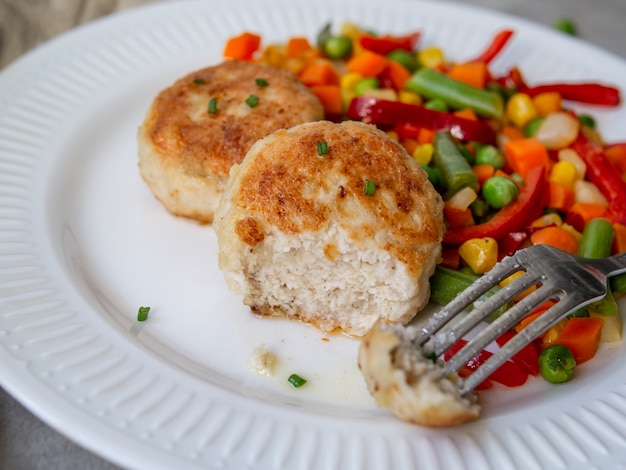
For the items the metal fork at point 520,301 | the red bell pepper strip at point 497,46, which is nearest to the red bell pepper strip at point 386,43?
the red bell pepper strip at point 497,46

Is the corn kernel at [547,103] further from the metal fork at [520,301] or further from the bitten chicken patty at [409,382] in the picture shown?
the bitten chicken patty at [409,382]

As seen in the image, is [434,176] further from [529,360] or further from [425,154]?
[529,360]

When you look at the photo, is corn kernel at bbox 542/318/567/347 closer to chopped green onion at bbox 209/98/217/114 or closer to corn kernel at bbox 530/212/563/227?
corn kernel at bbox 530/212/563/227

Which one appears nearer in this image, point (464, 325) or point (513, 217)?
point (464, 325)

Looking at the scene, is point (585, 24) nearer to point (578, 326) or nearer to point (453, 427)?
point (578, 326)

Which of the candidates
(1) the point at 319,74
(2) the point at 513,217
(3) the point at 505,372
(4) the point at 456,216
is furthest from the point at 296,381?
(1) the point at 319,74

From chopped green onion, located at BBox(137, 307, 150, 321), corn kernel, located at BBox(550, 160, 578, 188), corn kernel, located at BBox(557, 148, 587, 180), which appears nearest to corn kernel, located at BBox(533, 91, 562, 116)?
corn kernel, located at BBox(557, 148, 587, 180)
